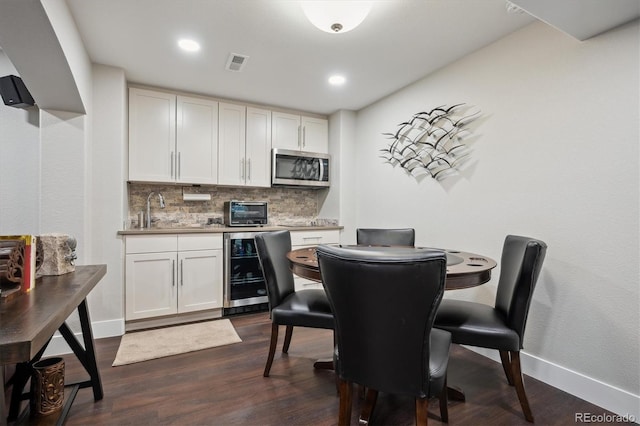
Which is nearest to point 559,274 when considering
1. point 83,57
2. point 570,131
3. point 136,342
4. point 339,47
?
point 570,131

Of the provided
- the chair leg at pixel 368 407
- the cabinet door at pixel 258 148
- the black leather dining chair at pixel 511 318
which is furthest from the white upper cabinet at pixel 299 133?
the chair leg at pixel 368 407

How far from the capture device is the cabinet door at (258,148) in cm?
371

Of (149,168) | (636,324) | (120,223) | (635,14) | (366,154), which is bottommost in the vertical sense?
(636,324)

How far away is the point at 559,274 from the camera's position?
2.01 meters

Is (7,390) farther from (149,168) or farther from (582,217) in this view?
(582,217)

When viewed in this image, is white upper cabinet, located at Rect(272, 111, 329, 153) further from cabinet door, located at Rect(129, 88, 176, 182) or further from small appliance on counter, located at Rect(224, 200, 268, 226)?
cabinet door, located at Rect(129, 88, 176, 182)

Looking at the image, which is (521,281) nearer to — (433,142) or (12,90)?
(433,142)

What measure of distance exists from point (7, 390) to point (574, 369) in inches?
129

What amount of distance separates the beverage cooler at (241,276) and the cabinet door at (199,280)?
0.09 metres

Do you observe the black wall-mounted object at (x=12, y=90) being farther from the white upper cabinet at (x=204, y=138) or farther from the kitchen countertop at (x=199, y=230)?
the kitchen countertop at (x=199, y=230)

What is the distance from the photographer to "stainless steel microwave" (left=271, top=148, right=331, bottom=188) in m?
3.79

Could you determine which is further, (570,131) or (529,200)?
(529,200)
